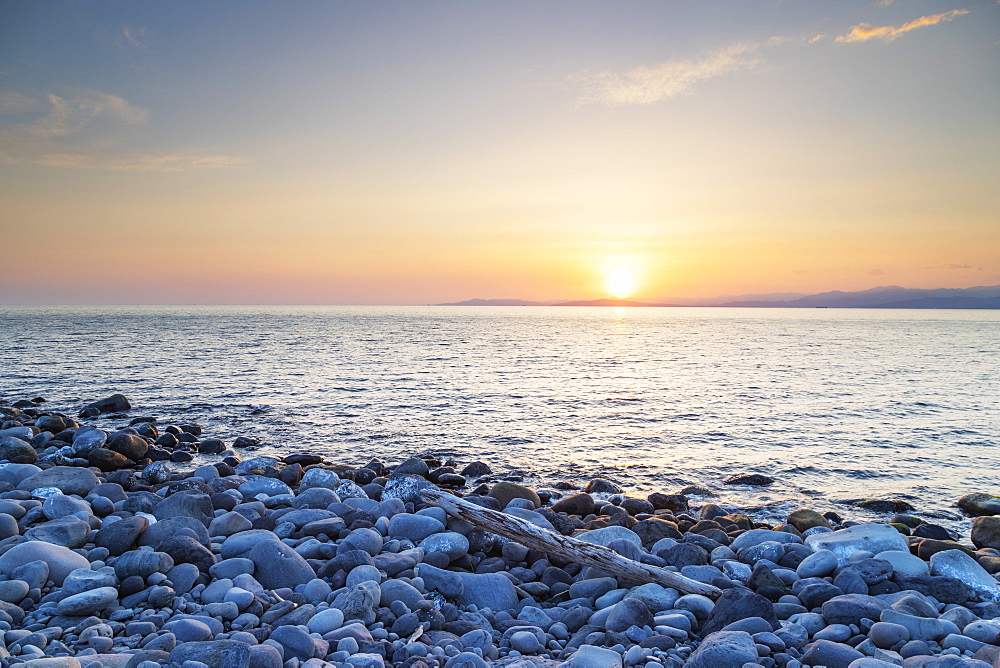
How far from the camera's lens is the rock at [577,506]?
926 centimetres

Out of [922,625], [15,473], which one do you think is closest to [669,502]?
[922,625]

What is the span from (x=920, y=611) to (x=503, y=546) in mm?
3903

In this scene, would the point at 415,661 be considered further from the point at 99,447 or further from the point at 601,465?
the point at 99,447

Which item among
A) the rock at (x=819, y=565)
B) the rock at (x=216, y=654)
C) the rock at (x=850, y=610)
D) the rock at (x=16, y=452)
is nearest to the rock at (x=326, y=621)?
the rock at (x=216, y=654)

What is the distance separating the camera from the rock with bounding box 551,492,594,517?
364 inches

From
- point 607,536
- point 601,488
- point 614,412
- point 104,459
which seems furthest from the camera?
point 614,412

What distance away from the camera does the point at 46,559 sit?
4.59 m

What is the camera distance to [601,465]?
13.2m

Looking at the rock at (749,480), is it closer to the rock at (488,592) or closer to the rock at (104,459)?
the rock at (488,592)

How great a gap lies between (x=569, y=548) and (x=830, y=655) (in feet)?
8.21

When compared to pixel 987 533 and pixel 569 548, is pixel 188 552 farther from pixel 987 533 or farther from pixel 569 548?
pixel 987 533

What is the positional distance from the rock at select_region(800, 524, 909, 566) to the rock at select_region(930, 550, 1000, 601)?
2.33 ft

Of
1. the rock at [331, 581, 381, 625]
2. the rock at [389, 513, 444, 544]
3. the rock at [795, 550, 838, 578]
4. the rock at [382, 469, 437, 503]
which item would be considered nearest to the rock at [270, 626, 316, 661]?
the rock at [331, 581, 381, 625]

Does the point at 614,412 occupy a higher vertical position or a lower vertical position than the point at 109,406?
lower
